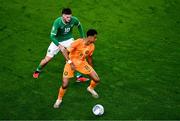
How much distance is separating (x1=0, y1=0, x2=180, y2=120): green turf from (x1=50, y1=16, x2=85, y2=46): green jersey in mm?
1235

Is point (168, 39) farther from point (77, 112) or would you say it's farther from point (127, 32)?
point (77, 112)

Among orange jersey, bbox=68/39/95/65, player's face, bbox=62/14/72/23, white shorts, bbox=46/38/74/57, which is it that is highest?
player's face, bbox=62/14/72/23

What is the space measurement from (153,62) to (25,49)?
4.23 meters

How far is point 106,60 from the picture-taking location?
1104cm

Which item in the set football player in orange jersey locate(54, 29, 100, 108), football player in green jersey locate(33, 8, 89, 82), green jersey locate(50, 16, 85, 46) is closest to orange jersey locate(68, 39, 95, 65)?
football player in orange jersey locate(54, 29, 100, 108)

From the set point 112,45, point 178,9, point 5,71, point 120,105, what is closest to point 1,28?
point 5,71

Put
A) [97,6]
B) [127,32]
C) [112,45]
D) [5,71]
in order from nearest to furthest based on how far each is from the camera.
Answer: [5,71] < [112,45] < [127,32] < [97,6]

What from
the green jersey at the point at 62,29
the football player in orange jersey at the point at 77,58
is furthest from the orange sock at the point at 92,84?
the green jersey at the point at 62,29

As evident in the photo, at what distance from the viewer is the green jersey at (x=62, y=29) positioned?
916 centimetres

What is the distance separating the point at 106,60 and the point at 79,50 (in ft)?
8.57

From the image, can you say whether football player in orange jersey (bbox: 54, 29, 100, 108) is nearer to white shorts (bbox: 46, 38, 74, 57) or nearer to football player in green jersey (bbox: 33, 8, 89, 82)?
football player in green jersey (bbox: 33, 8, 89, 82)

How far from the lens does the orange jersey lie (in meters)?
8.46

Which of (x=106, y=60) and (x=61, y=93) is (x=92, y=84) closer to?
(x=61, y=93)

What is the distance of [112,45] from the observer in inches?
467
